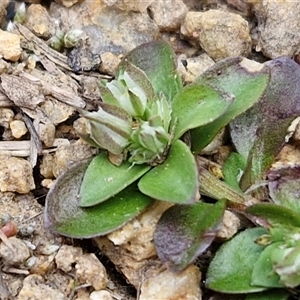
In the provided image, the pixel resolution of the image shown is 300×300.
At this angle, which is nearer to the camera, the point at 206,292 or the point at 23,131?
the point at 206,292

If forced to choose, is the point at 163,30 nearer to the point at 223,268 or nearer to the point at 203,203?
the point at 203,203

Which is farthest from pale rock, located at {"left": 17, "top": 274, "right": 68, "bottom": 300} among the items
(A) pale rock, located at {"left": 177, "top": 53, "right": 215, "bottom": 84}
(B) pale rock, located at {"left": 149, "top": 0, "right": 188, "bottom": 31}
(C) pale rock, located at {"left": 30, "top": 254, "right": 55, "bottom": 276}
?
(B) pale rock, located at {"left": 149, "top": 0, "right": 188, "bottom": 31}

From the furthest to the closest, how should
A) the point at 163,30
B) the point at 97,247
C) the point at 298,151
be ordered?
1. the point at 163,30
2. the point at 298,151
3. the point at 97,247

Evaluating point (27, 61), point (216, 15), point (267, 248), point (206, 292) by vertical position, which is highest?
point (216, 15)

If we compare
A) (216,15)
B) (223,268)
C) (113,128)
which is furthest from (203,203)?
(216,15)

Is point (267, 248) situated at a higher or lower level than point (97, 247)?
higher

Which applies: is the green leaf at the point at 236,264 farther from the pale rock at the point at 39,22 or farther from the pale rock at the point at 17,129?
the pale rock at the point at 39,22

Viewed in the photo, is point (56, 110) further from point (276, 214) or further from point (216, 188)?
point (276, 214)
